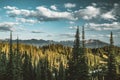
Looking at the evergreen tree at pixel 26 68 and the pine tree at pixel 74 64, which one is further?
the evergreen tree at pixel 26 68

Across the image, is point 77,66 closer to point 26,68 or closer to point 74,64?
point 74,64

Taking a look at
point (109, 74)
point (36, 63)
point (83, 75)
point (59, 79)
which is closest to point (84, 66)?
point (83, 75)

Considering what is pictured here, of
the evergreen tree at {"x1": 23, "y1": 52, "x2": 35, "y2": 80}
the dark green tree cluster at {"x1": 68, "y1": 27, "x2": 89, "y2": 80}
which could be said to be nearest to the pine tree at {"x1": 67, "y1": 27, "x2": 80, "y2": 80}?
the dark green tree cluster at {"x1": 68, "y1": 27, "x2": 89, "y2": 80}

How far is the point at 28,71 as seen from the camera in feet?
367

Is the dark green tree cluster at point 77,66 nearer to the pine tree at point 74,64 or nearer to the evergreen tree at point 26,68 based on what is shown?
the pine tree at point 74,64

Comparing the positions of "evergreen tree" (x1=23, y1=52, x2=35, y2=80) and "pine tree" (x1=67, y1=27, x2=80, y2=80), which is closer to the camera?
"pine tree" (x1=67, y1=27, x2=80, y2=80)

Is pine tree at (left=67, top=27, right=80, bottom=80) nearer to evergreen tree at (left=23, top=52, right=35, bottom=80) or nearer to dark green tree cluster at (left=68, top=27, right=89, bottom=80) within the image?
dark green tree cluster at (left=68, top=27, right=89, bottom=80)

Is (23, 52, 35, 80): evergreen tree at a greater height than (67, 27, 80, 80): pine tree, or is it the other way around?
(67, 27, 80, 80): pine tree

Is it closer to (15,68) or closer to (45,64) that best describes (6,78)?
(15,68)

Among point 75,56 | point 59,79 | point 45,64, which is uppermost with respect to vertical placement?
point 75,56

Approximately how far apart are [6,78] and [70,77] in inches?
1420

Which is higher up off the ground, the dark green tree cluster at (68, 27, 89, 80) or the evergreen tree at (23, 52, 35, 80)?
the dark green tree cluster at (68, 27, 89, 80)

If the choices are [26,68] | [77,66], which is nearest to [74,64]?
[77,66]

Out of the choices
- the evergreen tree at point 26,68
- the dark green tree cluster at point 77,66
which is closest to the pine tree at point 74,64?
the dark green tree cluster at point 77,66
